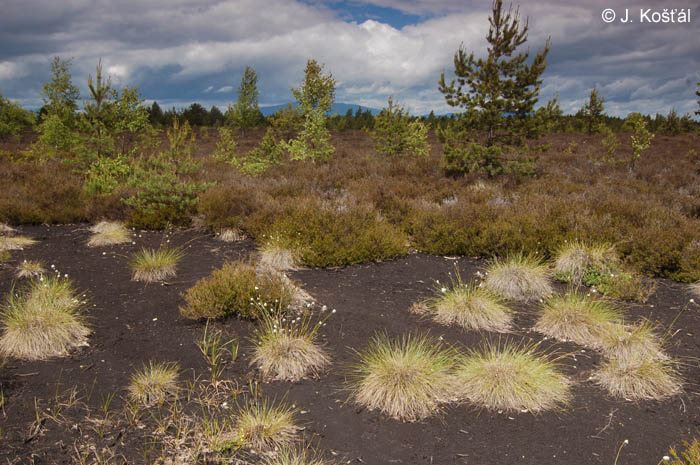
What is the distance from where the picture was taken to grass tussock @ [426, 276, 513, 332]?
5074mm

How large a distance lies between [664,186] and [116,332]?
1552 cm

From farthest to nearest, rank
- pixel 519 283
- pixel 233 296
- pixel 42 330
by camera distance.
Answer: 1. pixel 519 283
2. pixel 233 296
3. pixel 42 330

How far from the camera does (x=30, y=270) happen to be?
20.8 feet

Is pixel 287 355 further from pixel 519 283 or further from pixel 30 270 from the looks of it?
pixel 30 270

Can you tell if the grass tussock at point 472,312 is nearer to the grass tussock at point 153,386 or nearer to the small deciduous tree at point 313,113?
the grass tussock at point 153,386

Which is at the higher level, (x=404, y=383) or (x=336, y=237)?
(x=336, y=237)

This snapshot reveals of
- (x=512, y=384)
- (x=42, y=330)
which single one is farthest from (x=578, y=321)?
(x=42, y=330)

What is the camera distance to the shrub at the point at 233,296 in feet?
16.1

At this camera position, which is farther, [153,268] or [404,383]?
[153,268]

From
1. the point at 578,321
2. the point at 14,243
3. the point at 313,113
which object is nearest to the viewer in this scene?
the point at 578,321

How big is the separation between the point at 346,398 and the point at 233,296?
209cm

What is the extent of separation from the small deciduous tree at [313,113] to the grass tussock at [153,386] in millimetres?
13017

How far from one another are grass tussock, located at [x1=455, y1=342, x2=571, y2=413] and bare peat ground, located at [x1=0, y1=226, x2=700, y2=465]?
0.36 feet

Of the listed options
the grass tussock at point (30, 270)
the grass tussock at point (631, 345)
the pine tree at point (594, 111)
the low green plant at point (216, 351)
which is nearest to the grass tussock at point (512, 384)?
the grass tussock at point (631, 345)
